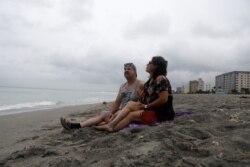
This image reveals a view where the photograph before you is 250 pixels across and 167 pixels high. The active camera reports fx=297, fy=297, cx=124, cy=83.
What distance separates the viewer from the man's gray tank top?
5461 mm

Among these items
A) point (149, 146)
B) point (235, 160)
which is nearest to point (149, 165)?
point (149, 146)

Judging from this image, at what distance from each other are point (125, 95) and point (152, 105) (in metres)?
0.93

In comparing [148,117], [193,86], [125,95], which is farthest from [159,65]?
[193,86]

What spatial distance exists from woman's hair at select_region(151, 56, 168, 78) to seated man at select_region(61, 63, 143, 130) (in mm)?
497

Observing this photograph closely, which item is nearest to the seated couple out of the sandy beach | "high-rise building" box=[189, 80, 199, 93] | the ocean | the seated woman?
the seated woman

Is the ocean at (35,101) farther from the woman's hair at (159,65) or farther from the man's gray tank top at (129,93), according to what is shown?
the woman's hair at (159,65)

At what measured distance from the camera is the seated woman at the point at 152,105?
4.74m

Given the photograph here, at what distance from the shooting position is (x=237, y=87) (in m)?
84.5

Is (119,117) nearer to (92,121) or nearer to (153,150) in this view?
(92,121)

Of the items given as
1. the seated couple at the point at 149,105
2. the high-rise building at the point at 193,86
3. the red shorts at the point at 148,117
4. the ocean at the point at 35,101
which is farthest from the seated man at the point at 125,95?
the high-rise building at the point at 193,86

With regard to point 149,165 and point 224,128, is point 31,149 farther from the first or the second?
point 224,128

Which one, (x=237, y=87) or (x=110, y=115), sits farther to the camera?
(x=237, y=87)

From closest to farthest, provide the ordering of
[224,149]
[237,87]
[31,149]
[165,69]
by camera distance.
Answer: [224,149], [31,149], [165,69], [237,87]

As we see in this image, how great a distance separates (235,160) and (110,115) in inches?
113
